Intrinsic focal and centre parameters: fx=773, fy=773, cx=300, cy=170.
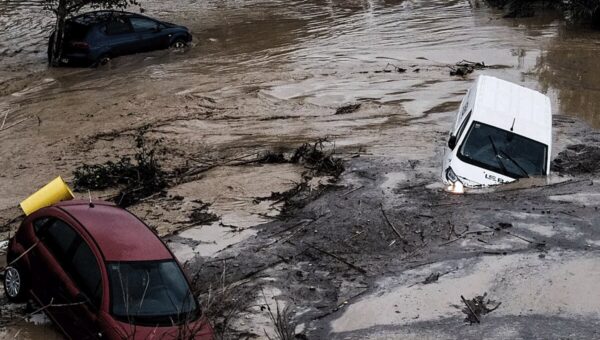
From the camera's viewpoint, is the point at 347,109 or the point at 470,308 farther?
the point at 347,109

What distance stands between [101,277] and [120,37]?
44.4ft

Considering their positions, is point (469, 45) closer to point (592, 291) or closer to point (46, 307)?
point (592, 291)

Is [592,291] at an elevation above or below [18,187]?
below

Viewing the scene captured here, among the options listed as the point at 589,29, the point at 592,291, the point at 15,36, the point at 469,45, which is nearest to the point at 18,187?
the point at 592,291

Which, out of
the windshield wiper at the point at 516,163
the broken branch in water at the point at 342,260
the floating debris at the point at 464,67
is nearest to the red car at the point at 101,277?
the broken branch in water at the point at 342,260

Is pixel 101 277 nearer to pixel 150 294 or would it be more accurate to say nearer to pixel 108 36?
pixel 150 294

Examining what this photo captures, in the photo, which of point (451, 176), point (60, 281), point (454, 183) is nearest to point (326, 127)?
point (451, 176)

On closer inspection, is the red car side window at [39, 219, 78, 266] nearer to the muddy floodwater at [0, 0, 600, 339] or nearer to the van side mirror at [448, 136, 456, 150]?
the muddy floodwater at [0, 0, 600, 339]

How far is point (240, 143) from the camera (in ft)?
49.0

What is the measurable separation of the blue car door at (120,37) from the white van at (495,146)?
10.4 meters

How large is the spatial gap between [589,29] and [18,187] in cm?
1892

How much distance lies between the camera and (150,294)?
7.83 m

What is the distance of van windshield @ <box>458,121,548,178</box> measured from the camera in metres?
12.1

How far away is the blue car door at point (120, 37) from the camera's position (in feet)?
65.3
